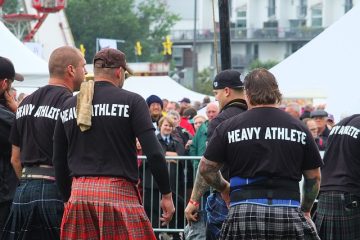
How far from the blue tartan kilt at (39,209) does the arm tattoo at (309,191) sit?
1776 millimetres

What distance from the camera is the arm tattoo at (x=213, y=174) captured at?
22.4 feet

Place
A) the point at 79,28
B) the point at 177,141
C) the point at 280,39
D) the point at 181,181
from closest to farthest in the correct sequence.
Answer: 1. the point at 181,181
2. the point at 177,141
3. the point at 79,28
4. the point at 280,39

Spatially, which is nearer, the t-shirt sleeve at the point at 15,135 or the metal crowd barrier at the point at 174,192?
the t-shirt sleeve at the point at 15,135

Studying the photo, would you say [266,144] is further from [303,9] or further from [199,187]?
[303,9]

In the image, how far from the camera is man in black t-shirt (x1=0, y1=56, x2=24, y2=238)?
26.3ft

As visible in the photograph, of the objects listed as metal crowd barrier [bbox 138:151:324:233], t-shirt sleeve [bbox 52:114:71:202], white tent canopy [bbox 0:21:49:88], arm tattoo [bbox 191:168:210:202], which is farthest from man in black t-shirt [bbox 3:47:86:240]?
white tent canopy [bbox 0:21:49:88]

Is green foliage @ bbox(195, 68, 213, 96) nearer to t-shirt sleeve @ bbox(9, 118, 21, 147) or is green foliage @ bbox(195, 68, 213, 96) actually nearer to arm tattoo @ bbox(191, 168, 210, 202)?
t-shirt sleeve @ bbox(9, 118, 21, 147)

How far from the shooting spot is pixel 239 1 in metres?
118

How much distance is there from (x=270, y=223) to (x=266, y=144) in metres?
0.49

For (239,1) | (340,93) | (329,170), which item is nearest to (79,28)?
(239,1)

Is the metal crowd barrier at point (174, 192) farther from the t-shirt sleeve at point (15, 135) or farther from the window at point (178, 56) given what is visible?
the window at point (178, 56)

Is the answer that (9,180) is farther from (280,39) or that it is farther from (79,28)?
(280,39)

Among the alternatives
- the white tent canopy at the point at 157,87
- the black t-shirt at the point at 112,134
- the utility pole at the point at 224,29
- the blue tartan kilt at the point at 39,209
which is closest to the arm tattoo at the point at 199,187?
the black t-shirt at the point at 112,134

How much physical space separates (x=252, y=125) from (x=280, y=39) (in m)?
111
